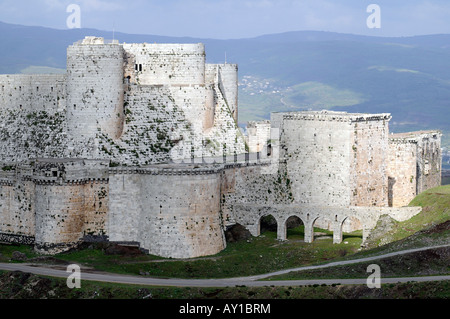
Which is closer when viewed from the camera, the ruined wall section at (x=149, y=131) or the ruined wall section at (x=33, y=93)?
the ruined wall section at (x=149, y=131)

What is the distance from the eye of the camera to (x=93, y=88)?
9538 cm

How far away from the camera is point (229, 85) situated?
110 metres

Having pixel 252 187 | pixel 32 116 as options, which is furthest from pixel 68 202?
A: pixel 252 187

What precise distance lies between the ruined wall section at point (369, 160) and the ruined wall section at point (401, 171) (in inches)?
176

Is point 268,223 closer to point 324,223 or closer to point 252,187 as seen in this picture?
point 252,187

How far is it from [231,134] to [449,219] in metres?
26.3

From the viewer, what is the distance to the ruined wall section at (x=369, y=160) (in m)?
101

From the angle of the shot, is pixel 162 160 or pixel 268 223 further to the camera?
pixel 268 223

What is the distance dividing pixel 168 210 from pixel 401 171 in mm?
31963

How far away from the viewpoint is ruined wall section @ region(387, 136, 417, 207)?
10962 centimetres

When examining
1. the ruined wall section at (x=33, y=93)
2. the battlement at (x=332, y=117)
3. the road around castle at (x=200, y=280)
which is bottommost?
the road around castle at (x=200, y=280)
